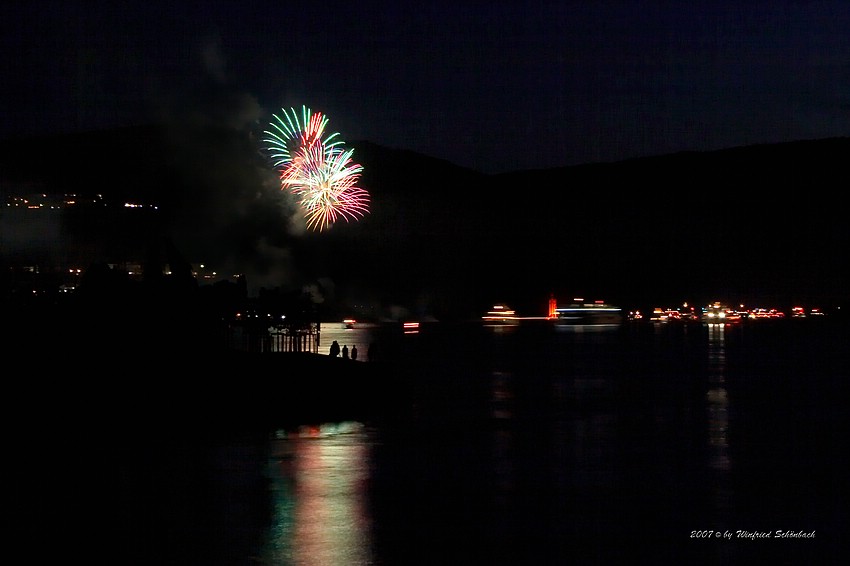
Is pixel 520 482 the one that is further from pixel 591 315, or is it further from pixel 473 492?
pixel 591 315

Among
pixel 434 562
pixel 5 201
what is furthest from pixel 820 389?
pixel 5 201

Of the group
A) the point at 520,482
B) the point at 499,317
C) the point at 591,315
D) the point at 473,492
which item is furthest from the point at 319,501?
the point at 499,317

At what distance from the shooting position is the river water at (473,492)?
1005 cm

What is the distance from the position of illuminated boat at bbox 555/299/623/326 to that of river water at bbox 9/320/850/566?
154934mm

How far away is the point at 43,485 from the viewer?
522 inches

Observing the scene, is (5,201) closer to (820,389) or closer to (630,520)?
(820,389)

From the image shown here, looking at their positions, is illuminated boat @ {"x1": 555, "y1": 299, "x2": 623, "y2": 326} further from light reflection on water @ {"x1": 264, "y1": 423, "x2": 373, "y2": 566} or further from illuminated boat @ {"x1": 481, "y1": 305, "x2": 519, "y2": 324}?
light reflection on water @ {"x1": 264, "y1": 423, "x2": 373, "y2": 566}

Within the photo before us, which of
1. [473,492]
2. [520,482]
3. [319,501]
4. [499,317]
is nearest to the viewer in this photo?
[319,501]

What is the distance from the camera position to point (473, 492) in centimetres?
1332

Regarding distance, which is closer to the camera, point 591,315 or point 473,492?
point 473,492

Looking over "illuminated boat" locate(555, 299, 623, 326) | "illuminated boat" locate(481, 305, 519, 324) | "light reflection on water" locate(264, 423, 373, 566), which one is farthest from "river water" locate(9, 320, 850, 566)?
"illuminated boat" locate(481, 305, 519, 324)

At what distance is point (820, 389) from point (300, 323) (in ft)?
114

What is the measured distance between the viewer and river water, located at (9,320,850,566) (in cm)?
1005

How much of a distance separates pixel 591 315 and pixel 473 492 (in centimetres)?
17245
